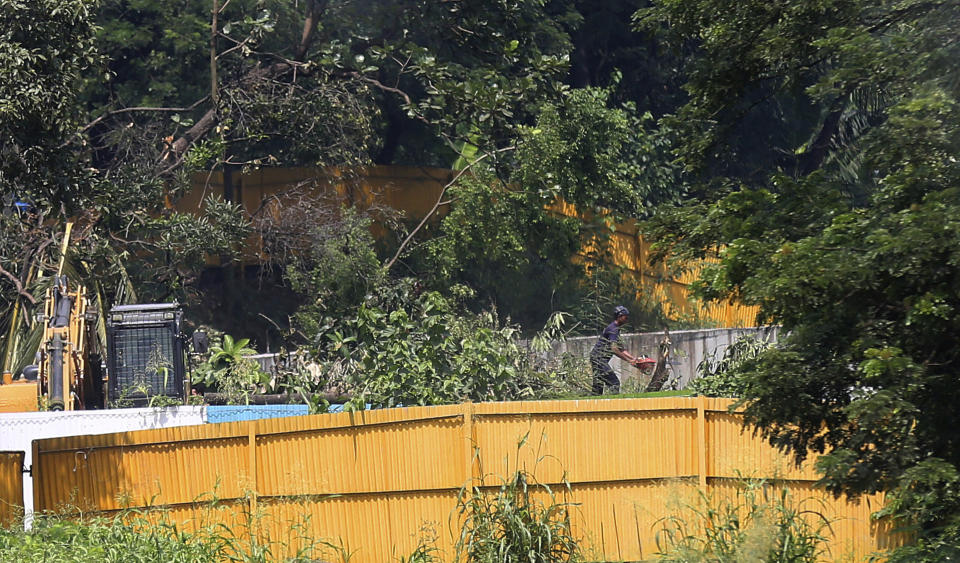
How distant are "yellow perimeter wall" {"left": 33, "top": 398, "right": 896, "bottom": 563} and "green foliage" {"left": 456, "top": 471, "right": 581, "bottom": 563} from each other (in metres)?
0.24

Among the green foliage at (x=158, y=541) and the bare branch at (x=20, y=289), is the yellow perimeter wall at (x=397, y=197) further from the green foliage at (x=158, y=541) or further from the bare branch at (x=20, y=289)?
the green foliage at (x=158, y=541)

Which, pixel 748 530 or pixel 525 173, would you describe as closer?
pixel 748 530

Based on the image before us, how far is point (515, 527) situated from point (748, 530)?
188 cm

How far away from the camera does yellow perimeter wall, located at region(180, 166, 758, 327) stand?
23.5 meters

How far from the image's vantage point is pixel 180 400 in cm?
1670

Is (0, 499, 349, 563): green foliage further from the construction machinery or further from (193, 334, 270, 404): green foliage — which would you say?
the construction machinery

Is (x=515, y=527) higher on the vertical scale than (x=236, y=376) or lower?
lower

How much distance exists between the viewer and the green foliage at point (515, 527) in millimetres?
9828

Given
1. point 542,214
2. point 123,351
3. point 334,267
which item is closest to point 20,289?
point 123,351

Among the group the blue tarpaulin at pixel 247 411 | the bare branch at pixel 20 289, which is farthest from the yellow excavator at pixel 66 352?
the blue tarpaulin at pixel 247 411

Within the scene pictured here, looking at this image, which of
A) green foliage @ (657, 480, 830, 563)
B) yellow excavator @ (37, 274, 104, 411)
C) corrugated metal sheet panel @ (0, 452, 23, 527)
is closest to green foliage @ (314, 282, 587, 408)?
corrugated metal sheet panel @ (0, 452, 23, 527)

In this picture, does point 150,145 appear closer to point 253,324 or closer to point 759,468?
point 253,324

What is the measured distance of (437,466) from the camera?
1069 cm

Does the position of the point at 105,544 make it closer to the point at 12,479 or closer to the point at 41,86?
the point at 12,479
